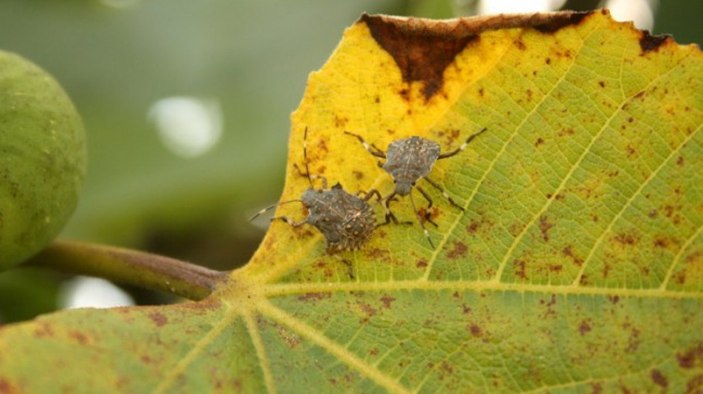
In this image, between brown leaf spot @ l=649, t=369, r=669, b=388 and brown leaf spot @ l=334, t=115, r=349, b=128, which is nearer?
brown leaf spot @ l=649, t=369, r=669, b=388

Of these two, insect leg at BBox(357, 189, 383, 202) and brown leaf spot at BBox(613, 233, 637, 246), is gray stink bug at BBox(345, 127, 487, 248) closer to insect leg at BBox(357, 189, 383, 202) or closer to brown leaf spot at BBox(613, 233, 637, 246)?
insect leg at BBox(357, 189, 383, 202)

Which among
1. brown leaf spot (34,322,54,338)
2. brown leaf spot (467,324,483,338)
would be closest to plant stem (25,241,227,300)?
brown leaf spot (34,322,54,338)

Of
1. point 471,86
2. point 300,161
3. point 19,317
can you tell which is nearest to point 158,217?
point 19,317

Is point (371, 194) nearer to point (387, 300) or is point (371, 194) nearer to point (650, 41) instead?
point (387, 300)

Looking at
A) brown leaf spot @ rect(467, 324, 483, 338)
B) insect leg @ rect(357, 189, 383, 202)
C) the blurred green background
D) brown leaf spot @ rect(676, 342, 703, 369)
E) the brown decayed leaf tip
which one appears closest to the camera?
brown leaf spot @ rect(676, 342, 703, 369)

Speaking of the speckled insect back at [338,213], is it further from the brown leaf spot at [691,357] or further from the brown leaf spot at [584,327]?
the brown leaf spot at [691,357]

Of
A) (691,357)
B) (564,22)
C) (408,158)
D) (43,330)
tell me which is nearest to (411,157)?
(408,158)

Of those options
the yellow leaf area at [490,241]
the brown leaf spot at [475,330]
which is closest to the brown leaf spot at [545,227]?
the yellow leaf area at [490,241]
